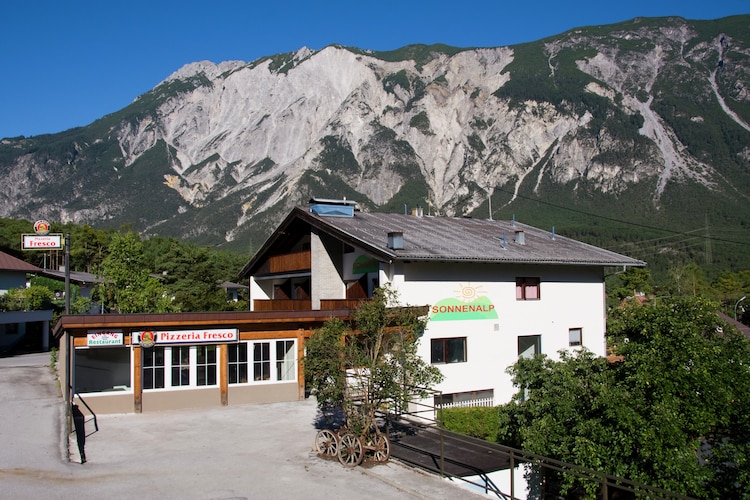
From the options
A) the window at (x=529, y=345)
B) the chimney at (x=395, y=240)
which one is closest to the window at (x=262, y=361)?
the chimney at (x=395, y=240)

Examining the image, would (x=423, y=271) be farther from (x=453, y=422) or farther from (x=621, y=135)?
(x=621, y=135)

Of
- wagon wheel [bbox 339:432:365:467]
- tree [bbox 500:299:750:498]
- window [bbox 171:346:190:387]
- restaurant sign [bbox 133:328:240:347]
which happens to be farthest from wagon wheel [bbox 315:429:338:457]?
window [bbox 171:346:190:387]

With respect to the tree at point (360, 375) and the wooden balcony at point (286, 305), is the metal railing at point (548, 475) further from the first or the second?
A: the wooden balcony at point (286, 305)

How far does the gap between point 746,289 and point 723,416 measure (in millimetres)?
88699

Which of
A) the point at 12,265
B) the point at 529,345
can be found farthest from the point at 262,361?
the point at 12,265

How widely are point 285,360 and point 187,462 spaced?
8.47 m

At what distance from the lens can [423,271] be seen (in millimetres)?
25000

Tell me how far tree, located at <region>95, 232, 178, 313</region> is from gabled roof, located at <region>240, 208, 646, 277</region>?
10.8 meters

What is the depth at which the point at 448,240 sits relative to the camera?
92.0ft

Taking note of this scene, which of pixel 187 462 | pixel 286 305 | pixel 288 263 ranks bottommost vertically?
pixel 187 462

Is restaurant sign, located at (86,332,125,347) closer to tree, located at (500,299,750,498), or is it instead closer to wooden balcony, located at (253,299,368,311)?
wooden balcony, located at (253,299,368,311)

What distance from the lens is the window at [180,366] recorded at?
21.2m

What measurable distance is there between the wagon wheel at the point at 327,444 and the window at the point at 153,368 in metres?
7.65

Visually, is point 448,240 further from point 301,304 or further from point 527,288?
point 301,304
